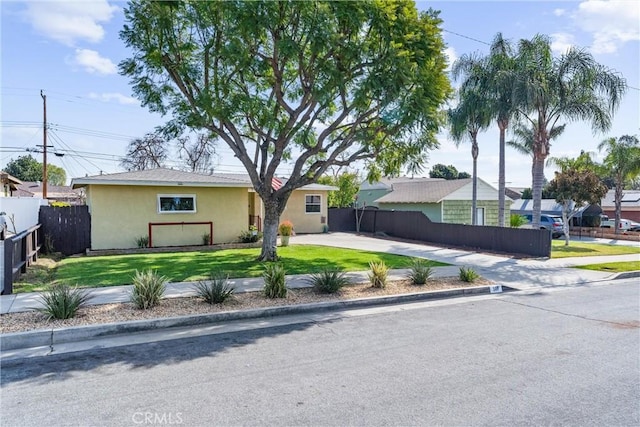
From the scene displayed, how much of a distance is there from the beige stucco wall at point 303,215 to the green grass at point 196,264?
8.13m

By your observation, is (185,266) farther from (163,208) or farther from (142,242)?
(163,208)

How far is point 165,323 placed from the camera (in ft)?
21.9

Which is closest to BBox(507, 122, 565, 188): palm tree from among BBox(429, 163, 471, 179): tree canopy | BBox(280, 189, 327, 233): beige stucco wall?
BBox(280, 189, 327, 233): beige stucco wall

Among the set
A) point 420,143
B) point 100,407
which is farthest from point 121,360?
point 420,143

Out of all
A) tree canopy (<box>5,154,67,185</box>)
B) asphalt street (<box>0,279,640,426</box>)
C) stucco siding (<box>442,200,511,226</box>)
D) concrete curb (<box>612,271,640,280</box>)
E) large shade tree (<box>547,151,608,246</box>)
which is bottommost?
asphalt street (<box>0,279,640,426</box>)

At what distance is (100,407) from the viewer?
3.93 metres

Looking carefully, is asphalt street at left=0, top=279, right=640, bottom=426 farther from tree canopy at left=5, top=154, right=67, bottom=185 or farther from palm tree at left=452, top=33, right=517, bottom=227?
tree canopy at left=5, top=154, right=67, bottom=185

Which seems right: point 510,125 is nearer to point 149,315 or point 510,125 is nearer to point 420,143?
point 420,143

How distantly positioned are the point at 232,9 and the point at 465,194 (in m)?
21.5

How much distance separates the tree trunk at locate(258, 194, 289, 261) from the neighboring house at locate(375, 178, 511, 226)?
16.0m

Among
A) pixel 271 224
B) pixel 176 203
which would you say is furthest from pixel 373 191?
pixel 271 224

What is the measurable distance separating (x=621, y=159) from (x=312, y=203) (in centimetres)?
2324

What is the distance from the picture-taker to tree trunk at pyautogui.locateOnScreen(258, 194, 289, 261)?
12.9 m

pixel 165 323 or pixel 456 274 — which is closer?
pixel 165 323
